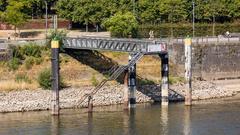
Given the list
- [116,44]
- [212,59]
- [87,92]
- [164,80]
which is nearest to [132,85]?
[164,80]

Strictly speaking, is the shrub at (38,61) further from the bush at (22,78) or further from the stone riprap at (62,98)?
the stone riprap at (62,98)

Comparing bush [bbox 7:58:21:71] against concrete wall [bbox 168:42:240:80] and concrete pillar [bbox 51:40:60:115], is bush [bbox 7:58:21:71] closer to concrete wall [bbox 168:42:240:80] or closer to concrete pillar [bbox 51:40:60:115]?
concrete pillar [bbox 51:40:60:115]

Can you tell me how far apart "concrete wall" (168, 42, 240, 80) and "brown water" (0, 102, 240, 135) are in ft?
39.7

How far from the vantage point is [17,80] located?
81625 mm

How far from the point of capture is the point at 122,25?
9794 cm

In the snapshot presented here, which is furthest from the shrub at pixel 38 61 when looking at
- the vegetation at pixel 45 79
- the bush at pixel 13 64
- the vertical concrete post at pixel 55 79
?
the vertical concrete post at pixel 55 79

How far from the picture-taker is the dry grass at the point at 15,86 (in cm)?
7988

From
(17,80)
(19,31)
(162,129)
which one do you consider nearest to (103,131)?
(162,129)

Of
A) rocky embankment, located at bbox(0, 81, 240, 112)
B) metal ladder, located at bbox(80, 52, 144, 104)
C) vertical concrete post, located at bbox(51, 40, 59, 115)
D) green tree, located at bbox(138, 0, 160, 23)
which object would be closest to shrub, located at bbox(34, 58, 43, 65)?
rocky embankment, located at bbox(0, 81, 240, 112)

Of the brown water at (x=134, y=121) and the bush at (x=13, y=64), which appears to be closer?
the brown water at (x=134, y=121)

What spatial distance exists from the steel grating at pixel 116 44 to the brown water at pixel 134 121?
5.39 meters

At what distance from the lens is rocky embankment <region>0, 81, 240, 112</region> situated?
76.5m

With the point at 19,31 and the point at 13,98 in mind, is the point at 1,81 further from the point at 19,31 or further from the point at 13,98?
the point at 19,31

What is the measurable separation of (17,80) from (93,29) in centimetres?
3063
